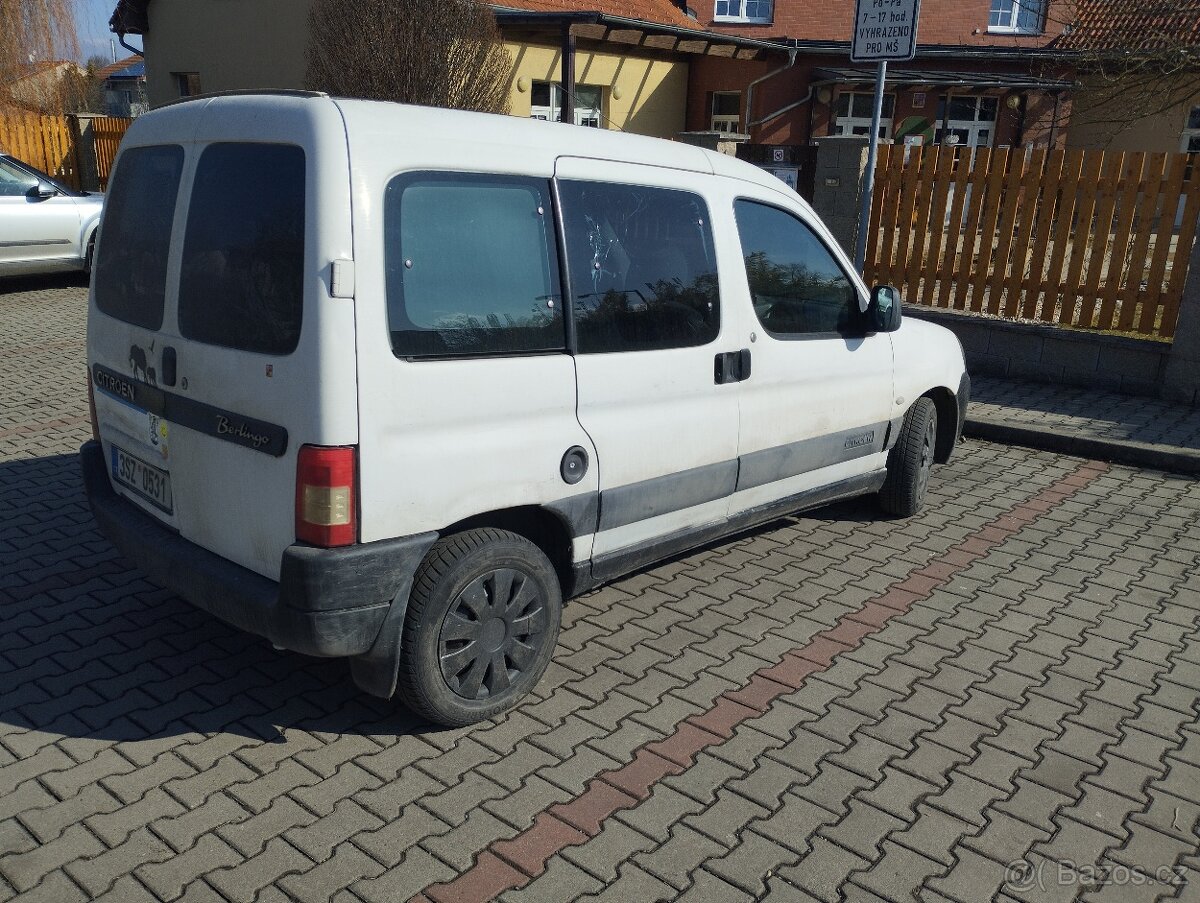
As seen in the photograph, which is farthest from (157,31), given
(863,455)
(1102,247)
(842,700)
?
(842,700)

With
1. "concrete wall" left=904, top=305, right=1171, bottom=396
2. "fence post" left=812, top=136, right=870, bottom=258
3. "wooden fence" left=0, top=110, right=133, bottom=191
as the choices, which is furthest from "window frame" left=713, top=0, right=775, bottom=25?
"concrete wall" left=904, top=305, right=1171, bottom=396

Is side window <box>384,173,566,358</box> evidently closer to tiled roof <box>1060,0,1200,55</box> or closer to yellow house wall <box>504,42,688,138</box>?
tiled roof <box>1060,0,1200,55</box>

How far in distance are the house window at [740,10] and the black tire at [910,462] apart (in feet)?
79.3

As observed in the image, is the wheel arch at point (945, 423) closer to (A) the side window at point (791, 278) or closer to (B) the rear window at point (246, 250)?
(A) the side window at point (791, 278)

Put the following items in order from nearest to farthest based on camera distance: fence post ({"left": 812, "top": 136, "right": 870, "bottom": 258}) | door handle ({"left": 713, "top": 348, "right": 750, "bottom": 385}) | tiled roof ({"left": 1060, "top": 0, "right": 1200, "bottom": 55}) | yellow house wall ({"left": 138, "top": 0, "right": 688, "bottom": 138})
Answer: door handle ({"left": 713, "top": 348, "right": 750, "bottom": 385}), fence post ({"left": 812, "top": 136, "right": 870, "bottom": 258}), tiled roof ({"left": 1060, "top": 0, "right": 1200, "bottom": 55}), yellow house wall ({"left": 138, "top": 0, "right": 688, "bottom": 138})

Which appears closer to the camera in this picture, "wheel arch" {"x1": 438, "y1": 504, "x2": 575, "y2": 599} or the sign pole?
"wheel arch" {"x1": 438, "y1": 504, "x2": 575, "y2": 599}

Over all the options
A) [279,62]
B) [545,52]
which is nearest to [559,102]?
[545,52]

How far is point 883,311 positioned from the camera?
5.07m

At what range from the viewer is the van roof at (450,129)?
313 centimetres

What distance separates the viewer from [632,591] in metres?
4.86

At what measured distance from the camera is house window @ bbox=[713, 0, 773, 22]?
27.1m

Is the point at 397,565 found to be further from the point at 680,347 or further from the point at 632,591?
the point at 632,591

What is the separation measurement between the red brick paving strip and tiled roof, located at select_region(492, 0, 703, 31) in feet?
48.1

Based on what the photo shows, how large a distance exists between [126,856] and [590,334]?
2234 mm
